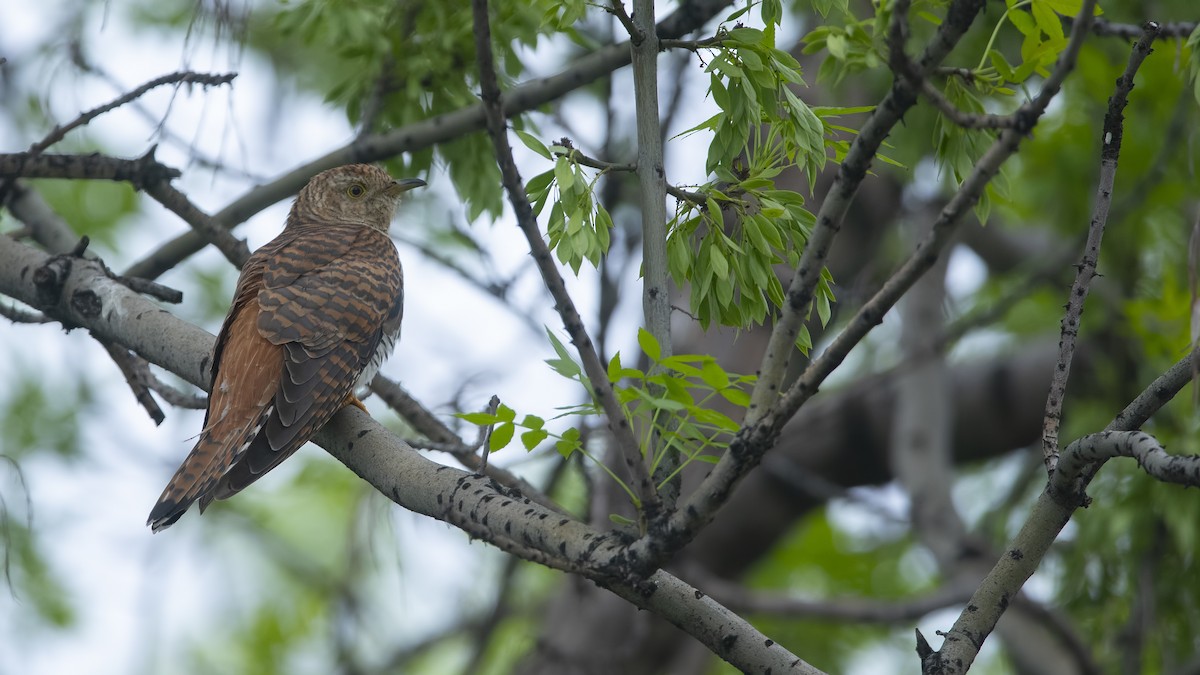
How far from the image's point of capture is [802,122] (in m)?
2.80

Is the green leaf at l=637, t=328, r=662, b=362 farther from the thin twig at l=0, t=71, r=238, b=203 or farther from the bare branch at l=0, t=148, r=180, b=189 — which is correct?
the bare branch at l=0, t=148, r=180, b=189

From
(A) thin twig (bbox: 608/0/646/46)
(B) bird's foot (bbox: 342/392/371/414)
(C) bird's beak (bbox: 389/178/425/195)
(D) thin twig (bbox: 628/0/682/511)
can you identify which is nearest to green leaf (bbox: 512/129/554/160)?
(D) thin twig (bbox: 628/0/682/511)

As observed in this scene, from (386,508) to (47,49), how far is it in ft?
8.75

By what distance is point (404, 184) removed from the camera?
5.57 meters

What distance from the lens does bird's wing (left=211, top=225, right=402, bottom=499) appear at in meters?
3.83

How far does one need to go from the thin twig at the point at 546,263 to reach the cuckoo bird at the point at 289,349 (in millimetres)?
1791

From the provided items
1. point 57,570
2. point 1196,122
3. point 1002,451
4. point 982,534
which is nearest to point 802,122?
point 1196,122

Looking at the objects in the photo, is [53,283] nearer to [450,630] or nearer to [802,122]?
[802,122]

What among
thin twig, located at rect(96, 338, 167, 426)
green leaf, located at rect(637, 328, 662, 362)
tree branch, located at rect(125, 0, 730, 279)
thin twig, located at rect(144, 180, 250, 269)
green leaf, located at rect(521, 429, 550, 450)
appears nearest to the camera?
green leaf, located at rect(637, 328, 662, 362)

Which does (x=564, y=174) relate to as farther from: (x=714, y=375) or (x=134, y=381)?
(x=134, y=381)

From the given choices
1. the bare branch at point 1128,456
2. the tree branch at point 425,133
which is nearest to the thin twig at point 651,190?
the bare branch at point 1128,456

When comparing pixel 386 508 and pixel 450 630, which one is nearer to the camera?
pixel 386 508

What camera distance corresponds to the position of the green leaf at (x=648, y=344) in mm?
2457

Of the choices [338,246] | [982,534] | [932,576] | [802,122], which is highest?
[932,576]
